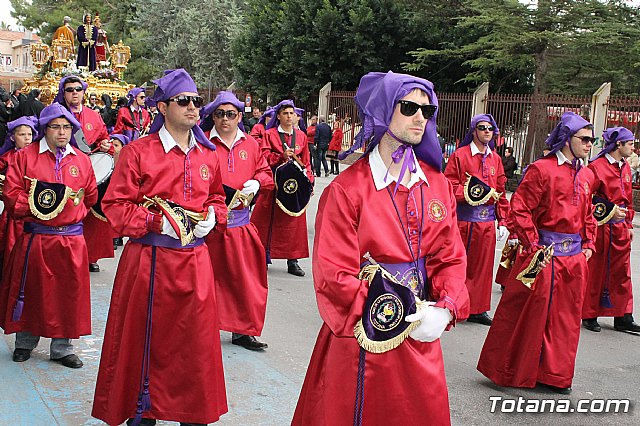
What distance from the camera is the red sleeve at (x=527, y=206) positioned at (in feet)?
19.0

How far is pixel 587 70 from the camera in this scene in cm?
2469

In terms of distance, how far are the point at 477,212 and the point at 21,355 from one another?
4.63m

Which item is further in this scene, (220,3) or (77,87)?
(220,3)

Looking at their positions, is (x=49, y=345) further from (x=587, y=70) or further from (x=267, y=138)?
(x=587, y=70)

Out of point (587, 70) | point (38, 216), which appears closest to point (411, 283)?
point (38, 216)

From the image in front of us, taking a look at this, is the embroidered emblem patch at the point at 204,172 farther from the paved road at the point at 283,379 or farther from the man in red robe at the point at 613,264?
the man in red robe at the point at 613,264

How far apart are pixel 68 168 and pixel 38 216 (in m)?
0.46

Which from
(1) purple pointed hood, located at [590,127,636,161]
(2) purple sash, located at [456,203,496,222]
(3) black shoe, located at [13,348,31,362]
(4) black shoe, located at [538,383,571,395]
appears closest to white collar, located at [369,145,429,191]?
(4) black shoe, located at [538,383,571,395]

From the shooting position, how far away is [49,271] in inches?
230

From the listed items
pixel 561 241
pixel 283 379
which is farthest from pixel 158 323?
pixel 561 241

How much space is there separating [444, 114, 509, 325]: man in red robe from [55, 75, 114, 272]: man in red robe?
391 centimetres

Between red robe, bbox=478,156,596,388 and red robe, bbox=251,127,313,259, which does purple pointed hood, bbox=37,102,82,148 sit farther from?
red robe, bbox=251,127,313,259

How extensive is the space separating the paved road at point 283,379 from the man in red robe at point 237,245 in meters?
0.28

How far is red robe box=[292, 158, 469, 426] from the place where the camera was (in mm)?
3254
